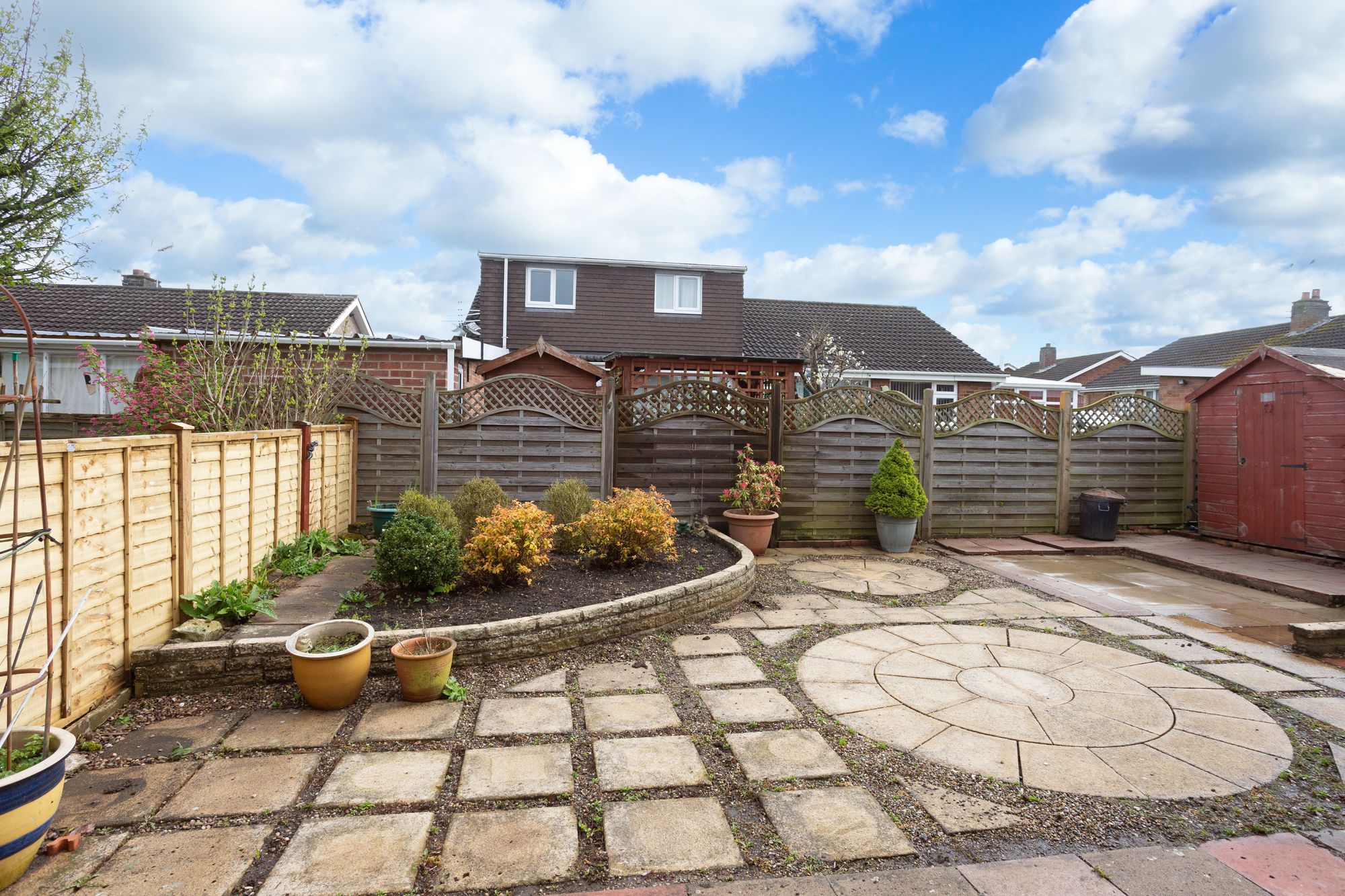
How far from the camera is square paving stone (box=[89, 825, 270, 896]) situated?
209 centimetres

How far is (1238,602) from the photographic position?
243 inches

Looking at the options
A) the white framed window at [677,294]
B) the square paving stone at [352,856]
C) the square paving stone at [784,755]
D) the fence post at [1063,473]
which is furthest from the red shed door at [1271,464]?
the white framed window at [677,294]

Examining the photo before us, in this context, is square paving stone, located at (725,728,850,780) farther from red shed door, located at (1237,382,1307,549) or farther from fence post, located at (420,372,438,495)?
red shed door, located at (1237,382,1307,549)

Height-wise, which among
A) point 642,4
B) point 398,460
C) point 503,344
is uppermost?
point 642,4

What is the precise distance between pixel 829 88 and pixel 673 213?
5.56m

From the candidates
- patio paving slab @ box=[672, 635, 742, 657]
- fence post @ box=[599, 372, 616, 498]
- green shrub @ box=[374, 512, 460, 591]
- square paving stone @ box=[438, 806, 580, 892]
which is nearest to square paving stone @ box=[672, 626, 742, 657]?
patio paving slab @ box=[672, 635, 742, 657]

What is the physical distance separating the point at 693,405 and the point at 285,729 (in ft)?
20.3

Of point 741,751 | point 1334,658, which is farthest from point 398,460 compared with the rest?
point 1334,658

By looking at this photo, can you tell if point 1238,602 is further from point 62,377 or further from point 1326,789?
point 62,377

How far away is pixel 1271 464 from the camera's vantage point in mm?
8289

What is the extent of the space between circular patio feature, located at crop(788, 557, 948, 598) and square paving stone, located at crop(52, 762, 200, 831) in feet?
17.1

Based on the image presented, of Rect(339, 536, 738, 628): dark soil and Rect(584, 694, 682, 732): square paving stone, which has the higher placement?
Rect(339, 536, 738, 628): dark soil

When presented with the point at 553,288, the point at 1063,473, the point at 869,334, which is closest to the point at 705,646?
the point at 1063,473

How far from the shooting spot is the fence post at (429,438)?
814cm
